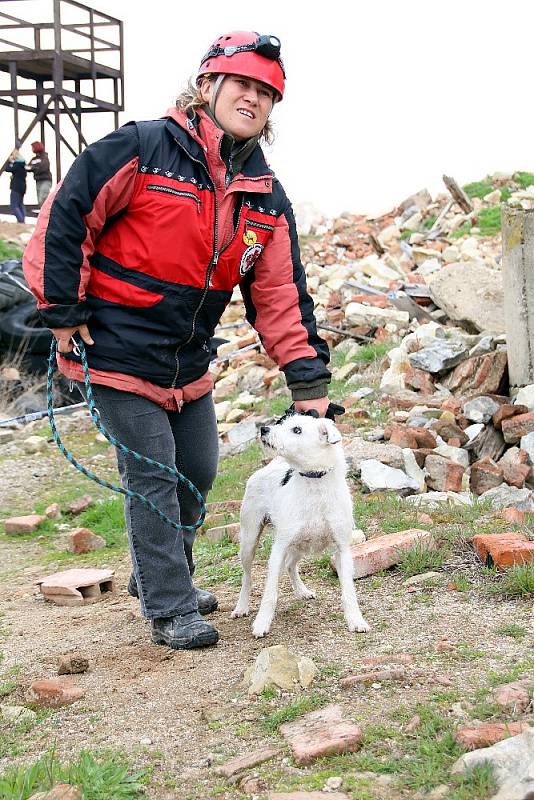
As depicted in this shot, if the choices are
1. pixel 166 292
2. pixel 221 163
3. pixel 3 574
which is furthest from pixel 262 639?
pixel 3 574

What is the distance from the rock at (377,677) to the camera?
3.45 meters

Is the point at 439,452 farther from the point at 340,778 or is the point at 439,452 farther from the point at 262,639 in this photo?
the point at 340,778

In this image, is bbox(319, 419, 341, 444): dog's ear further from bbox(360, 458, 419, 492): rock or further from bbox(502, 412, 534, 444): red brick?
bbox(502, 412, 534, 444): red brick

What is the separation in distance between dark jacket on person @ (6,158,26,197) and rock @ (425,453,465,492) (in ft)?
53.5

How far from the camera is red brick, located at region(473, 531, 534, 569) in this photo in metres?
4.54

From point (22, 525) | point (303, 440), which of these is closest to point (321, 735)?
point (303, 440)

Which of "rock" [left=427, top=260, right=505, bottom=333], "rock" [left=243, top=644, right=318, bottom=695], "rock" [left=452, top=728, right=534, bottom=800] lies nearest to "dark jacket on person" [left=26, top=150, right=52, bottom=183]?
"rock" [left=427, top=260, right=505, bottom=333]

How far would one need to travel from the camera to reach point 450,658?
3643 millimetres

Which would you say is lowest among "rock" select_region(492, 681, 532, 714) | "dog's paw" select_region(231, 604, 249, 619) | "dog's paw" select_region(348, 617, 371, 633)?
"dog's paw" select_region(231, 604, 249, 619)

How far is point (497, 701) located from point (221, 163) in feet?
7.78

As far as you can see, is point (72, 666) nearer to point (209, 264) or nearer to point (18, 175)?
point (209, 264)

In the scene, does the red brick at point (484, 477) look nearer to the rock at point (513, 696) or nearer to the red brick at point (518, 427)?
the red brick at point (518, 427)

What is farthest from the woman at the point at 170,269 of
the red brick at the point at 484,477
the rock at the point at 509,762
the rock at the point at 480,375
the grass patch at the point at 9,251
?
the grass patch at the point at 9,251

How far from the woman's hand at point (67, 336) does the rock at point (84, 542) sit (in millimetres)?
3352
